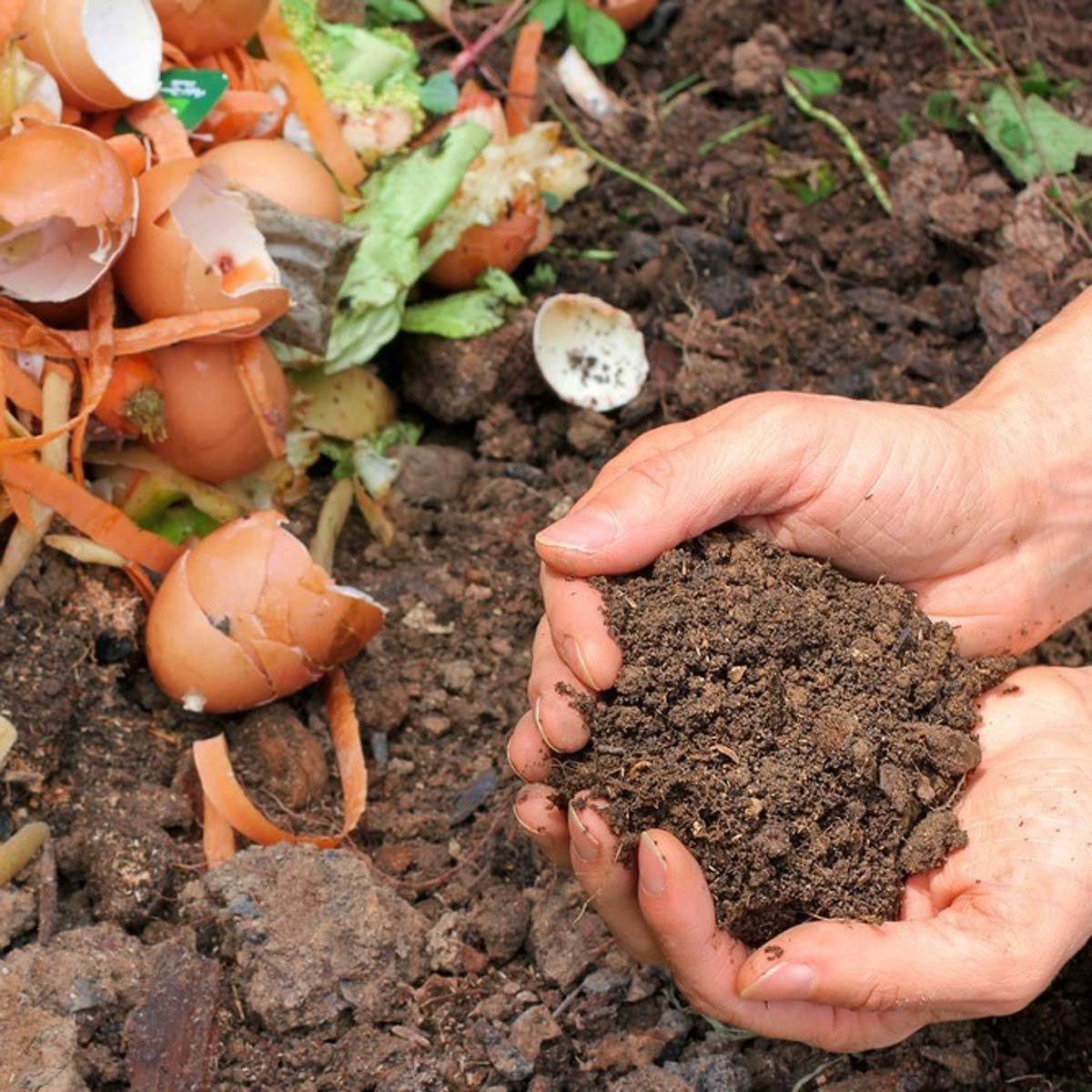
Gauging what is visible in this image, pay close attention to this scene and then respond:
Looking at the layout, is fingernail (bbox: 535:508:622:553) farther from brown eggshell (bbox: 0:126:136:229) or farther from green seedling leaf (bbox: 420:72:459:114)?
green seedling leaf (bbox: 420:72:459:114)

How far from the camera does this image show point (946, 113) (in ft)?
10.8

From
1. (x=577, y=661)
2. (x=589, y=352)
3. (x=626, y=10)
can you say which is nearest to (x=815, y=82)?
(x=626, y=10)

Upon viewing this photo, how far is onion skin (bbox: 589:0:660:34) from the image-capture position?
3.35 meters

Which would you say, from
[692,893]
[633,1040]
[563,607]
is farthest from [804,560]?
[633,1040]

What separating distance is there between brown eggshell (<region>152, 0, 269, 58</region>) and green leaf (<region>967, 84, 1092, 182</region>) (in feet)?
5.29

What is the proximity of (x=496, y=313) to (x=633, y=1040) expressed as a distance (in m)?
1.45

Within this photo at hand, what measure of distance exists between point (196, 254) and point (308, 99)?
63 cm

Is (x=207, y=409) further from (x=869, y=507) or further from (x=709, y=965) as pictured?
(x=709, y=965)

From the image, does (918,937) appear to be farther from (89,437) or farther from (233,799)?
(89,437)

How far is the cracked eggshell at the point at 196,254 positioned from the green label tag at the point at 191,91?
0.18 m

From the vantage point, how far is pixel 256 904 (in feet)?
6.85

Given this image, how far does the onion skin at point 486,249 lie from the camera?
293 cm

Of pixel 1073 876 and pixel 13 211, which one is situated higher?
pixel 13 211

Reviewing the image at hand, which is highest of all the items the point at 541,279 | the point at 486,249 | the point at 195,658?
the point at 486,249
